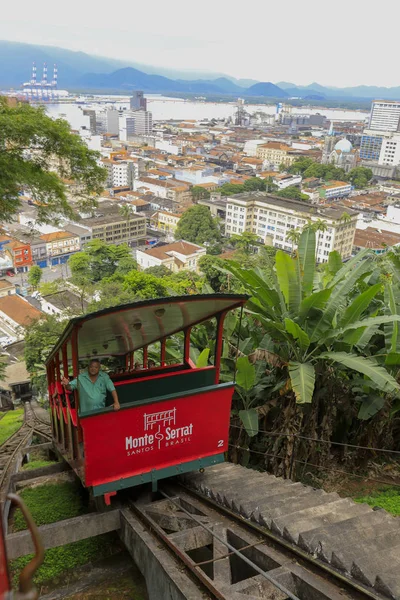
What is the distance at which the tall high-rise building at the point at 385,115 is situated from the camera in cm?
15488

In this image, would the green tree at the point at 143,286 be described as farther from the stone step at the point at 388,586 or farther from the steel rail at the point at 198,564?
the stone step at the point at 388,586

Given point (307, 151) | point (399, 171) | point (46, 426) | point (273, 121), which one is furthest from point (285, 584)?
point (273, 121)

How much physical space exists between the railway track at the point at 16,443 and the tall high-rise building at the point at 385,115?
167 m

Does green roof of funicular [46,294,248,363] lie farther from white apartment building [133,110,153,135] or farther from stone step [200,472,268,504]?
white apartment building [133,110,153,135]

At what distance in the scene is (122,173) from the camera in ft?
308

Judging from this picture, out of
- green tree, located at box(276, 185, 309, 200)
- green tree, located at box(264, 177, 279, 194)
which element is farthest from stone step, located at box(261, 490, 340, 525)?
green tree, located at box(264, 177, 279, 194)

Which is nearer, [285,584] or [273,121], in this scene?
[285,584]

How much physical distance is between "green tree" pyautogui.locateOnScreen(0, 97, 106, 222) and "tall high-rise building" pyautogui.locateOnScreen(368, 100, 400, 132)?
166 metres

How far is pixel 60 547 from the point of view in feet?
14.9

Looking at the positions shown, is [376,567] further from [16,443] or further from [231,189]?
[231,189]

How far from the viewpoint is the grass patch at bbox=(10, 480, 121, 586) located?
167 inches

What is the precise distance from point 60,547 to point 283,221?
60580 mm

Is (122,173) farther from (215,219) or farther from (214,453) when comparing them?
(214,453)

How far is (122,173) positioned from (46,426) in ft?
294
